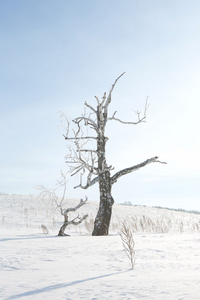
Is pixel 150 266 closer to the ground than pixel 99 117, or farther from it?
closer to the ground

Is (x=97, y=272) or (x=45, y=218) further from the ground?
(x=45, y=218)

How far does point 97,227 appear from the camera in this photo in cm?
850

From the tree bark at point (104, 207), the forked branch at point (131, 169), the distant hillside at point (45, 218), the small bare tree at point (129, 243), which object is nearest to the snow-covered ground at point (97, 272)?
the small bare tree at point (129, 243)

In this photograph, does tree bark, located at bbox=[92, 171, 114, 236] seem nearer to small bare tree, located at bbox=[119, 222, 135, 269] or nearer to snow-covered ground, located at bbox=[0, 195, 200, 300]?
snow-covered ground, located at bbox=[0, 195, 200, 300]

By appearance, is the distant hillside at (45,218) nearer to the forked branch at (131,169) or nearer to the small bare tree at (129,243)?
the forked branch at (131,169)

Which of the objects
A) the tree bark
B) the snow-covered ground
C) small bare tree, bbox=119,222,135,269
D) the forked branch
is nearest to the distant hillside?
the tree bark

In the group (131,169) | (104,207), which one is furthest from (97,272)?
(131,169)

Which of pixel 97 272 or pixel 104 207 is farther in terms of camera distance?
pixel 104 207

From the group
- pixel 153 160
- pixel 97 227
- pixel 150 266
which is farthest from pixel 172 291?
pixel 153 160

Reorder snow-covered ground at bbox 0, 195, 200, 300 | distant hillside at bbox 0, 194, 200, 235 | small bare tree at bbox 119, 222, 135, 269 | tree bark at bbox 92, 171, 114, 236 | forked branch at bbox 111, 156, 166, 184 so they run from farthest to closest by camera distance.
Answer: distant hillside at bbox 0, 194, 200, 235
forked branch at bbox 111, 156, 166, 184
tree bark at bbox 92, 171, 114, 236
small bare tree at bbox 119, 222, 135, 269
snow-covered ground at bbox 0, 195, 200, 300

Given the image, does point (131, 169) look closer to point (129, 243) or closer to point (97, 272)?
point (129, 243)

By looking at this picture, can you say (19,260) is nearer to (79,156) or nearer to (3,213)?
(79,156)

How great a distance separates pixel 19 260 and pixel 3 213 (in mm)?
12272

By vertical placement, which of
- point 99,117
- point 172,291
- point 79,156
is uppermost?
point 99,117
